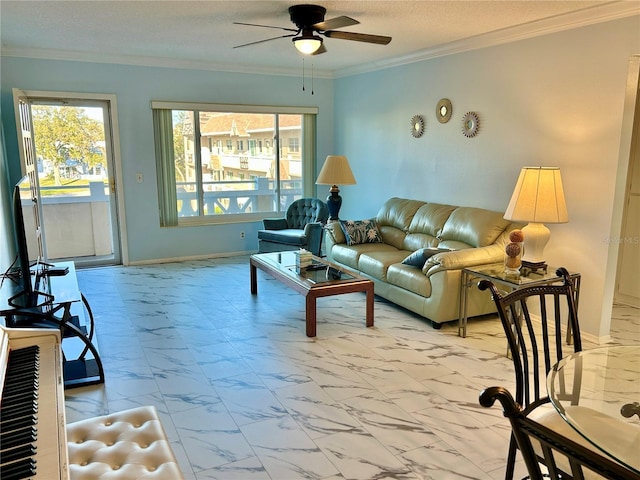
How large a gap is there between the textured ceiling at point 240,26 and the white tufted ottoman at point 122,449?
2840 millimetres

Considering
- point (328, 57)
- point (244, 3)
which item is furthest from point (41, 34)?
point (328, 57)

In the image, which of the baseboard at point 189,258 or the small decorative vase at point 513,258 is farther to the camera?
the baseboard at point 189,258

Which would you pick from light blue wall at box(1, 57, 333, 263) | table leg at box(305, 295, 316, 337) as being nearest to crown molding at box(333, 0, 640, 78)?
light blue wall at box(1, 57, 333, 263)

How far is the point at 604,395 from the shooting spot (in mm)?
1952

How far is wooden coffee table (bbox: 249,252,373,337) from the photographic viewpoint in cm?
386

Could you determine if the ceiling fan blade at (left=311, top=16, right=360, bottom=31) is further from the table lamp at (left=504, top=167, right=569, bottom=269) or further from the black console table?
the black console table

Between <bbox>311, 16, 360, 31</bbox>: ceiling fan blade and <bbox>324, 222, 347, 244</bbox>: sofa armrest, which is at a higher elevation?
<bbox>311, 16, 360, 31</bbox>: ceiling fan blade

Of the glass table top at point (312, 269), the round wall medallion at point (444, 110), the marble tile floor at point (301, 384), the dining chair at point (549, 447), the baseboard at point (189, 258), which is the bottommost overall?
the marble tile floor at point (301, 384)

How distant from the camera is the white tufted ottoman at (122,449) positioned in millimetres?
1631

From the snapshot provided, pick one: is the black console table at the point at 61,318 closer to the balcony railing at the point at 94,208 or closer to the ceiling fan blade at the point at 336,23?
the ceiling fan blade at the point at 336,23

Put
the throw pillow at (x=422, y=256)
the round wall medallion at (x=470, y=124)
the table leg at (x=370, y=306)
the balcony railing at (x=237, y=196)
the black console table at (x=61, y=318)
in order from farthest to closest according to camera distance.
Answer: the balcony railing at (x=237, y=196) → the round wall medallion at (x=470, y=124) → the throw pillow at (x=422, y=256) → the table leg at (x=370, y=306) → the black console table at (x=61, y=318)

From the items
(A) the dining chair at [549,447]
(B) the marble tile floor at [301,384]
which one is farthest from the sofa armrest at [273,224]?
(A) the dining chair at [549,447]

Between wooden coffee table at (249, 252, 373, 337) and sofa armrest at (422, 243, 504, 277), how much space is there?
530 mm

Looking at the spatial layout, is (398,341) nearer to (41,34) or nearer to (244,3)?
(244,3)
